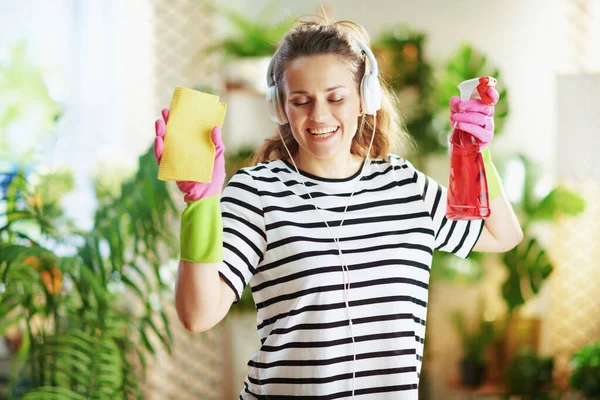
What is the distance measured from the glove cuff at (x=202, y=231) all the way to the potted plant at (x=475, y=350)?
2.97 meters

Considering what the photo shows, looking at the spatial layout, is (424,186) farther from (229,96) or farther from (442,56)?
(442,56)

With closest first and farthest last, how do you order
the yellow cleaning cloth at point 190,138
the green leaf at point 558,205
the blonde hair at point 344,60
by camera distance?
the yellow cleaning cloth at point 190,138
the blonde hair at point 344,60
the green leaf at point 558,205

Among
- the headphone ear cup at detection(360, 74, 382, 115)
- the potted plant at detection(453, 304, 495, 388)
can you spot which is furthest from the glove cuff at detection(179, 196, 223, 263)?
the potted plant at detection(453, 304, 495, 388)

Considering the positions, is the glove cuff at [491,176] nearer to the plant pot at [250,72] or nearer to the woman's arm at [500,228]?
the woman's arm at [500,228]

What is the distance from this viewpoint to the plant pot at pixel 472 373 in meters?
3.83

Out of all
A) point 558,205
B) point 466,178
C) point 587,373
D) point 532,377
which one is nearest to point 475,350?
point 532,377

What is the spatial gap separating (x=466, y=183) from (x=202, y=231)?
0.48 meters

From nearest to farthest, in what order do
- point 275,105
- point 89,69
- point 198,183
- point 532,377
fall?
point 198,183 < point 275,105 < point 532,377 < point 89,69

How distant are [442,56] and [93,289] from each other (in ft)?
9.20

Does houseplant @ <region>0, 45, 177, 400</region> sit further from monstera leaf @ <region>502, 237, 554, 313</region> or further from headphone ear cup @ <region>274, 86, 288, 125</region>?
monstera leaf @ <region>502, 237, 554, 313</region>

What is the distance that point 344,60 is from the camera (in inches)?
50.6

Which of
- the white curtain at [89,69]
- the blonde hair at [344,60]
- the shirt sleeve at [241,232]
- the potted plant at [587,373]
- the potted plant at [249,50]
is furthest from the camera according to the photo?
the white curtain at [89,69]

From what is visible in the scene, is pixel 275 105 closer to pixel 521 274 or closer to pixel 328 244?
pixel 328 244

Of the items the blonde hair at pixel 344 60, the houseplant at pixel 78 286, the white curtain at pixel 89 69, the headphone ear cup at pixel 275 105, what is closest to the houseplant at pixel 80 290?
the houseplant at pixel 78 286
